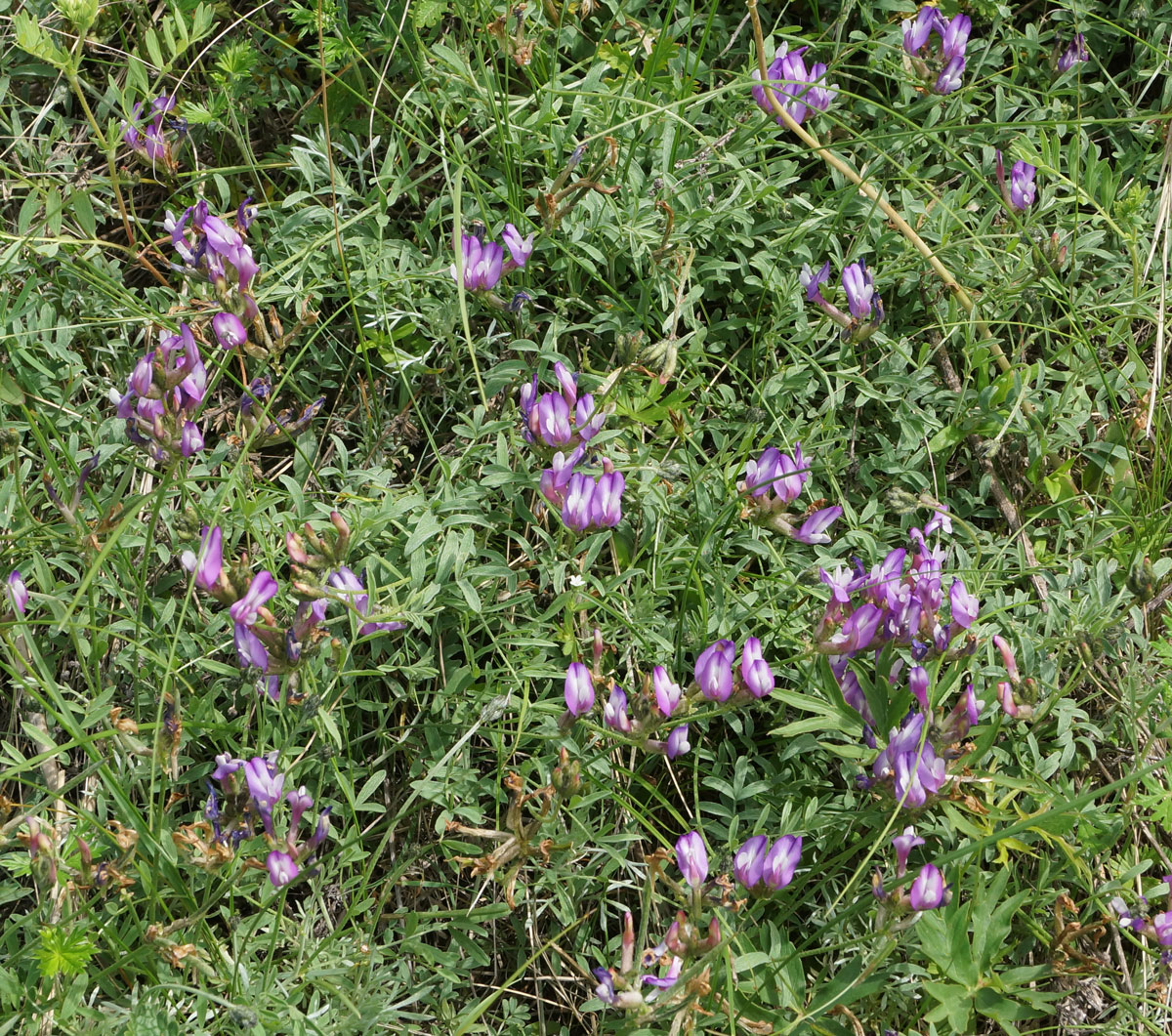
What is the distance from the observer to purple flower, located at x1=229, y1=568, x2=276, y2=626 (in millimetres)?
2314

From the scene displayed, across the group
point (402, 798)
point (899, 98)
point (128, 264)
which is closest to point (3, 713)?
point (402, 798)

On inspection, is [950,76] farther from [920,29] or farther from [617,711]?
[617,711]

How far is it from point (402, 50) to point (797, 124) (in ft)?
3.76

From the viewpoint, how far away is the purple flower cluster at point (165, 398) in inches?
98.6

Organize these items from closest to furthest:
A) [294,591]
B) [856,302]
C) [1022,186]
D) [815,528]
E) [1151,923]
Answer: [294,591] < [1151,923] < [815,528] < [856,302] < [1022,186]

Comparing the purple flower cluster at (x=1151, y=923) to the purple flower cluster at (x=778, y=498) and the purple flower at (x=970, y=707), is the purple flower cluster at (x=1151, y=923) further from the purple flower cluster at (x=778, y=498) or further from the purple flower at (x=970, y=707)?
the purple flower cluster at (x=778, y=498)

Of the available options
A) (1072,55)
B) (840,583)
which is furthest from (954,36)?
(840,583)

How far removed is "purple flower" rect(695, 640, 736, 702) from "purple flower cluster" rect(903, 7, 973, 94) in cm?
184

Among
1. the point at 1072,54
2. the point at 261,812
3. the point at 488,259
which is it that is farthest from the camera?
the point at 1072,54

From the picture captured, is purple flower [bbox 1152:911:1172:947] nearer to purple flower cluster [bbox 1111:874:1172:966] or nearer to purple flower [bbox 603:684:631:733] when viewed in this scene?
purple flower cluster [bbox 1111:874:1172:966]

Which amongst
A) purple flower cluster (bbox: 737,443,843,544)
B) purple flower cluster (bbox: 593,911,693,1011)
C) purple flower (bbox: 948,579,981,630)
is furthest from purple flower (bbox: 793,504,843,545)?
purple flower cluster (bbox: 593,911,693,1011)

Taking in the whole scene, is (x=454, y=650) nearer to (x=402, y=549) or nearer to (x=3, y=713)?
(x=402, y=549)

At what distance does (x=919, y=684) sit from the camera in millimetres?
2461

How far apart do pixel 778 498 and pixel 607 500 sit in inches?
16.7
